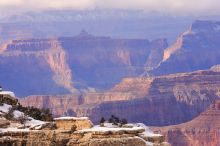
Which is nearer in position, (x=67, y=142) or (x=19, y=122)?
(x=67, y=142)

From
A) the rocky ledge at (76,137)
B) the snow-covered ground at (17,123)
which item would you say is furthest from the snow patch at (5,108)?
the rocky ledge at (76,137)

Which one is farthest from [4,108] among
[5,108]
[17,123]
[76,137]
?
[76,137]

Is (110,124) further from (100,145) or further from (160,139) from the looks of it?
(100,145)

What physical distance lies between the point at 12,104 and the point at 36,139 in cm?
814

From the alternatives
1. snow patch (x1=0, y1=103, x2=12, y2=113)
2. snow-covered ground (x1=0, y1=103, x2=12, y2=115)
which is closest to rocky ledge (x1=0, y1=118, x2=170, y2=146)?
snow-covered ground (x1=0, y1=103, x2=12, y2=115)

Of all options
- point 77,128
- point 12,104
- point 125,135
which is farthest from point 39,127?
point 12,104

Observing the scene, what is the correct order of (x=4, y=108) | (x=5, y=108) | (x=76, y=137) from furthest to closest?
1. (x=5, y=108)
2. (x=4, y=108)
3. (x=76, y=137)

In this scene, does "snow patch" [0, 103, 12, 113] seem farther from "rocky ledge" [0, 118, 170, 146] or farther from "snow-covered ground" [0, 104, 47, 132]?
"rocky ledge" [0, 118, 170, 146]

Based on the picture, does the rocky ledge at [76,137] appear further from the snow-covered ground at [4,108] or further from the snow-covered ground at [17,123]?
the snow-covered ground at [4,108]

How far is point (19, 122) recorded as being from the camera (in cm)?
3475

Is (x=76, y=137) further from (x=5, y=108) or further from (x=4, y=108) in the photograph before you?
(x=5, y=108)

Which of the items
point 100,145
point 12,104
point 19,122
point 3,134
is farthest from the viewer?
point 12,104

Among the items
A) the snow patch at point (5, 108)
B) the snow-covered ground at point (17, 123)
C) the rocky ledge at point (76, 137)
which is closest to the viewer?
the rocky ledge at point (76, 137)

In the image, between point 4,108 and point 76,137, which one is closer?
point 76,137
